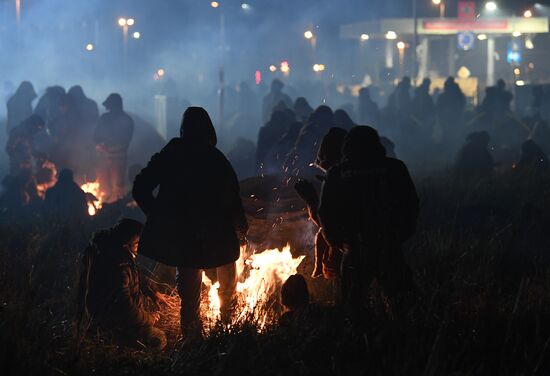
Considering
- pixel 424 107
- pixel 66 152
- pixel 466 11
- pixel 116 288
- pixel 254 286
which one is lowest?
pixel 254 286

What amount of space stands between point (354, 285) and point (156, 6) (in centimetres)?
4785

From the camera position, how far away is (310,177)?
28.7 ft

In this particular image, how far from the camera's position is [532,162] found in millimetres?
12820

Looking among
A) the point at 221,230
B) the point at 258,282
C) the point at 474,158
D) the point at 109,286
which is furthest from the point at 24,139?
the point at 221,230

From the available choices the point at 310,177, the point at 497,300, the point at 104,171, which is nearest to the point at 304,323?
the point at 497,300

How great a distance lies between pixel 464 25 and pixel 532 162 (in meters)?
32.5

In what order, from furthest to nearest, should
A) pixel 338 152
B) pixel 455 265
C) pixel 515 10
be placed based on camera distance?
1. pixel 515 10
2. pixel 455 265
3. pixel 338 152

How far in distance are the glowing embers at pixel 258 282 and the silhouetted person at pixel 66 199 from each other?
472 centimetres

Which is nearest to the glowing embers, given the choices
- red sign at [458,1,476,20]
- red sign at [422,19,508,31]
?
red sign at [422,19,508,31]

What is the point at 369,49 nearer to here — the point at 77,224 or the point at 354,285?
the point at 77,224

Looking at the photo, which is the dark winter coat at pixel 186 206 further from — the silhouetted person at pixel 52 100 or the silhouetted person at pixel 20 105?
the silhouetted person at pixel 20 105

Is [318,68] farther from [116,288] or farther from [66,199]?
[116,288]

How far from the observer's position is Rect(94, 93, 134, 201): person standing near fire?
13039 mm

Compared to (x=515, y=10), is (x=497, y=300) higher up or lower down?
lower down
